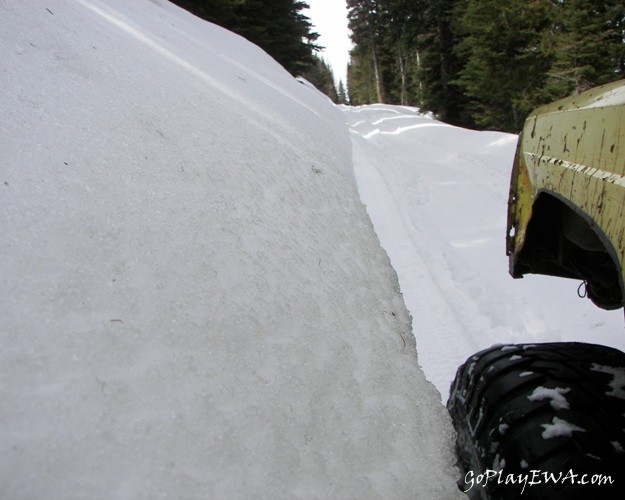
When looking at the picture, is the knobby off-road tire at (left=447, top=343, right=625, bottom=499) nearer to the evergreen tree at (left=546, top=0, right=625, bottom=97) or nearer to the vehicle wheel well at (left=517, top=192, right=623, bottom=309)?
the vehicle wheel well at (left=517, top=192, right=623, bottom=309)

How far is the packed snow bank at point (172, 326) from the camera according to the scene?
98 cm

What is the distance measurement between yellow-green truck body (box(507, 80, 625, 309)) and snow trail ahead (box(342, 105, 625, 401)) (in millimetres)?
1256

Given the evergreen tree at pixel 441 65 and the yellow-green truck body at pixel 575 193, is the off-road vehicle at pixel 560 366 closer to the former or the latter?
the yellow-green truck body at pixel 575 193

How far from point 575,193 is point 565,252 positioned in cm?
71

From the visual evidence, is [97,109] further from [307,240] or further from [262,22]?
[262,22]

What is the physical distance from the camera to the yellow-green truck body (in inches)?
39.2

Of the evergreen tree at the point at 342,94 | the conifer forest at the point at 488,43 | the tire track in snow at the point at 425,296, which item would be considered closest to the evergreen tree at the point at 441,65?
the conifer forest at the point at 488,43

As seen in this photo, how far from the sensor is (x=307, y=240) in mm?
2348

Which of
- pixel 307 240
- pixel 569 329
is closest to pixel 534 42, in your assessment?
pixel 569 329

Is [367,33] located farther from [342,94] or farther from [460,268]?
[342,94]

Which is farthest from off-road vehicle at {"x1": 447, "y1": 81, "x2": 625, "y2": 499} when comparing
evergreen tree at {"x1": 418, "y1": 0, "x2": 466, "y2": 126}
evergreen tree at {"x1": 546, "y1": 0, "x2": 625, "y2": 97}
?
evergreen tree at {"x1": 418, "y1": 0, "x2": 466, "y2": 126}

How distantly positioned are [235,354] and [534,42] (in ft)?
51.6

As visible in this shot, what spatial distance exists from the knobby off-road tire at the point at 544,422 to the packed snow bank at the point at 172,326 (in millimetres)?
189

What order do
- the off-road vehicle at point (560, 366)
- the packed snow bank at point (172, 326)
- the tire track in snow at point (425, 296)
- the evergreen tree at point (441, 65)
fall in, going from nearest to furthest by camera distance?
the packed snow bank at point (172, 326) → the off-road vehicle at point (560, 366) → the tire track in snow at point (425, 296) → the evergreen tree at point (441, 65)
